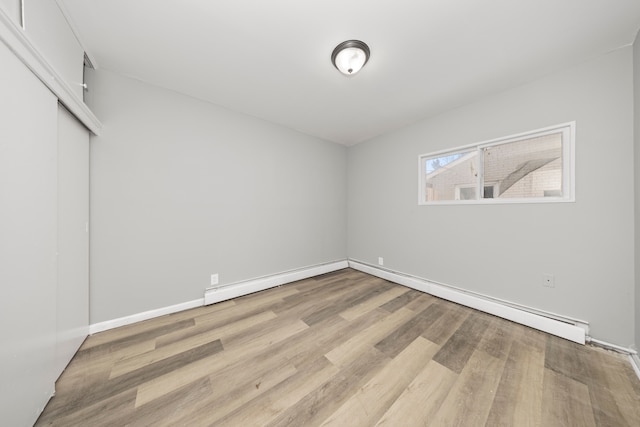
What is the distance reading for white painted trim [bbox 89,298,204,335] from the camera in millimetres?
1774

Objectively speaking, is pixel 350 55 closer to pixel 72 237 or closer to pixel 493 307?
pixel 72 237

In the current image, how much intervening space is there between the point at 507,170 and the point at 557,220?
0.64m

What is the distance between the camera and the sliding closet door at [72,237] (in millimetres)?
1327

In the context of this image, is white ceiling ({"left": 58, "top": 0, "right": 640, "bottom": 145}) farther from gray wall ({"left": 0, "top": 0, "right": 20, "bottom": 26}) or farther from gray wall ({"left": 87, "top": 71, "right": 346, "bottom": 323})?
gray wall ({"left": 0, "top": 0, "right": 20, "bottom": 26})

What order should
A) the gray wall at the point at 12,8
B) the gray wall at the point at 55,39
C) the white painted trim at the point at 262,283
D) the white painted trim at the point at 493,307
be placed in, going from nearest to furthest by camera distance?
the gray wall at the point at 12,8 → the gray wall at the point at 55,39 → the white painted trim at the point at 493,307 → the white painted trim at the point at 262,283

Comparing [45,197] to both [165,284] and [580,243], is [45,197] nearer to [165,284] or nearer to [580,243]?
[165,284]

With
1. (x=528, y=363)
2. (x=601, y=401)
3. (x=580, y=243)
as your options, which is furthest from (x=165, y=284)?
(x=580, y=243)

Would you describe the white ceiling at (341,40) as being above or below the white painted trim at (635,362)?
above

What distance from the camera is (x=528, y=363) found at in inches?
56.8

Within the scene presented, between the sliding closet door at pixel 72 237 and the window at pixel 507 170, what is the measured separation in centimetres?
356

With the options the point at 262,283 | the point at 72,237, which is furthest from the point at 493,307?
the point at 72,237

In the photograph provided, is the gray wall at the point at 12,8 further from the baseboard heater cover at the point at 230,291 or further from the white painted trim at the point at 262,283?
the white painted trim at the point at 262,283

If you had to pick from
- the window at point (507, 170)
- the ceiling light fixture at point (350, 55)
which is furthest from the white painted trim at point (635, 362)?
the ceiling light fixture at point (350, 55)

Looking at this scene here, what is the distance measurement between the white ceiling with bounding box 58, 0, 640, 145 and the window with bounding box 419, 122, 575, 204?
60 cm
